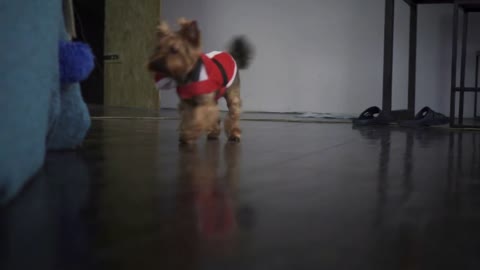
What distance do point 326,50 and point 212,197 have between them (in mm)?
4261

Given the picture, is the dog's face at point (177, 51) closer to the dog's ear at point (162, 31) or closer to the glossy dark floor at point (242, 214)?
the dog's ear at point (162, 31)

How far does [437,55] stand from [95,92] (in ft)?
13.6

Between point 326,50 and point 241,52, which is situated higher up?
point 326,50

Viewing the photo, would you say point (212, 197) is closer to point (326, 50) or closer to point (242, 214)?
point (242, 214)

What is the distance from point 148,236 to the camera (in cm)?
69

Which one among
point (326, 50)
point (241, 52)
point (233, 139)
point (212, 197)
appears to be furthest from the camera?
point (326, 50)

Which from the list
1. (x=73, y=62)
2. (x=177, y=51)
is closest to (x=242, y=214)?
(x=73, y=62)

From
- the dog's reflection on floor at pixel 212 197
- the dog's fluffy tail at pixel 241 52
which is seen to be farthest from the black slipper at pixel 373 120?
the dog's reflection on floor at pixel 212 197

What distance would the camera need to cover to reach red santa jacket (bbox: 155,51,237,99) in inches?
74.2

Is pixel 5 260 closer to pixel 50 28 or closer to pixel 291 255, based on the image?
pixel 291 255

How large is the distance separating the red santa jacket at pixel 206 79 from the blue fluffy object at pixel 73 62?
404 mm

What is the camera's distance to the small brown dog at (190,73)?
182 cm

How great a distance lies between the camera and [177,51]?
181 cm

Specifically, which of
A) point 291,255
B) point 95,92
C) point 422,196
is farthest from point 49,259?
point 95,92
